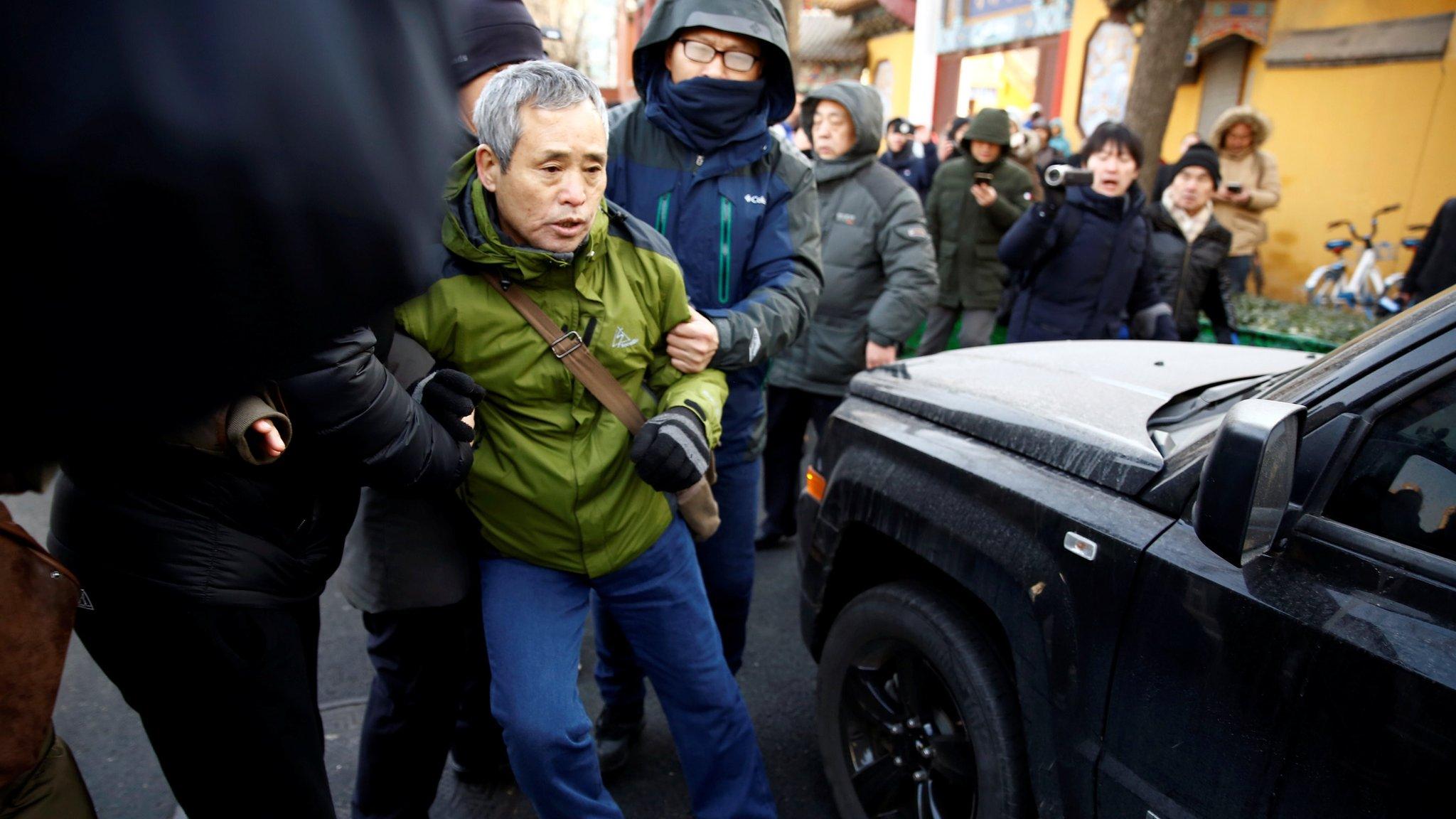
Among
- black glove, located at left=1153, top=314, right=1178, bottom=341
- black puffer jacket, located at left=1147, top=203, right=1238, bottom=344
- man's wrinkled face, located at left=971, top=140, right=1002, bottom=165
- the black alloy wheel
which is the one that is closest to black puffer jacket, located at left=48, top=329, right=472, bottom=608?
the black alloy wheel

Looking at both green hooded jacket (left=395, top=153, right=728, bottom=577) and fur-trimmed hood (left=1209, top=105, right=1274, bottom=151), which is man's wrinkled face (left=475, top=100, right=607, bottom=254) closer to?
green hooded jacket (left=395, top=153, right=728, bottom=577)

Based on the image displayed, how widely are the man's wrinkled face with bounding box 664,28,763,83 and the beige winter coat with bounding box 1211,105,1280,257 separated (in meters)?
5.66

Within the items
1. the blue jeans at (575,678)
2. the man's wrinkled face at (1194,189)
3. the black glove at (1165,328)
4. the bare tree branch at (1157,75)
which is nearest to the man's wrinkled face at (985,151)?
the man's wrinkled face at (1194,189)

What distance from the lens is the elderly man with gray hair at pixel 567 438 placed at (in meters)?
1.84

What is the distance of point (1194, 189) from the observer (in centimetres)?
505

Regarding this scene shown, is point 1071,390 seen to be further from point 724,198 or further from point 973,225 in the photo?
point 973,225

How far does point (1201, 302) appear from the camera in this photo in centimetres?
515

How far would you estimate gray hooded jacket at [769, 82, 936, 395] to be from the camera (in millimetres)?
4078

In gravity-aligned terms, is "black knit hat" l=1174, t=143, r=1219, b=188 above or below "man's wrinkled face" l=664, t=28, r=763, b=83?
below

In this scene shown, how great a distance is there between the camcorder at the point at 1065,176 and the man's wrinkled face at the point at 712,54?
6.37 ft

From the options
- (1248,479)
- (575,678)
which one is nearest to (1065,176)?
(1248,479)

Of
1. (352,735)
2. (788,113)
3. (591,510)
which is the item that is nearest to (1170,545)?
(591,510)

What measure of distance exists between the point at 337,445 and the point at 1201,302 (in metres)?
4.95

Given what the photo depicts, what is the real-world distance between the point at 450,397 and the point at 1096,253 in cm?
347
